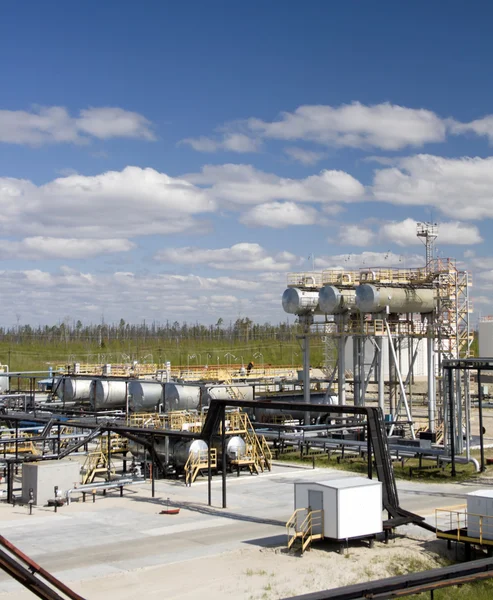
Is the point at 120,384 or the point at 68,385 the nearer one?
the point at 120,384

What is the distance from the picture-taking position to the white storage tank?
22.4 m

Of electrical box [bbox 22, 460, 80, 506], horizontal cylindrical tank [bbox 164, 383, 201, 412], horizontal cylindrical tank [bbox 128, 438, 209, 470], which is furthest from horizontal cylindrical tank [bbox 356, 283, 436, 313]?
electrical box [bbox 22, 460, 80, 506]

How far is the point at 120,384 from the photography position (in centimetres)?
5491

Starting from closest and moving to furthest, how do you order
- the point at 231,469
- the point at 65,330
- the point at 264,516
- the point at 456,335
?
1. the point at 264,516
2. the point at 231,469
3. the point at 456,335
4. the point at 65,330

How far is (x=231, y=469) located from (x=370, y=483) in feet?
48.9

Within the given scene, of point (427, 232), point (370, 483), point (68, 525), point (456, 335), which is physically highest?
point (427, 232)

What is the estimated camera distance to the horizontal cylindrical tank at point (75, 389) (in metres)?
59.5

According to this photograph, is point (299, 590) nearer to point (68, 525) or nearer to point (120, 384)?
point (68, 525)

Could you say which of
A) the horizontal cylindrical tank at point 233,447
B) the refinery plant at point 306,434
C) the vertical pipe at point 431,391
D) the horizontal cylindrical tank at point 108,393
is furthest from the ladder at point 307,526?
the horizontal cylindrical tank at point 108,393

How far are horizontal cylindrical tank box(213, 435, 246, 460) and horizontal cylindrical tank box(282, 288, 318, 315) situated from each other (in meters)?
18.6

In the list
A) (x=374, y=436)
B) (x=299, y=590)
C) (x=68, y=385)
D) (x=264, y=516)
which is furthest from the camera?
(x=68, y=385)

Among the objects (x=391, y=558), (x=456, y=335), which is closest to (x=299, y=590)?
(x=391, y=558)

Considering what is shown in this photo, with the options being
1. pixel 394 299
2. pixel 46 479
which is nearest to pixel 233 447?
pixel 46 479

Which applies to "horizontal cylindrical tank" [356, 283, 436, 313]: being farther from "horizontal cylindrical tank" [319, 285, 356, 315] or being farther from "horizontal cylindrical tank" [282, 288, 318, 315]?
"horizontal cylindrical tank" [282, 288, 318, 315]
